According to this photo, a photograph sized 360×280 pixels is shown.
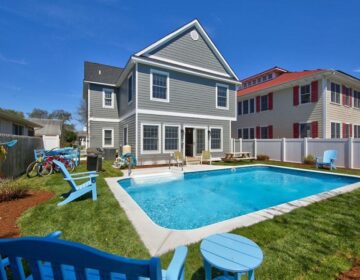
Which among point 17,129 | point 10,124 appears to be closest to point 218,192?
point 10,124

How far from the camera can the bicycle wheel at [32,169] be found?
28.6 feet

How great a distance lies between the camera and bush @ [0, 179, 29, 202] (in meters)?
5.43

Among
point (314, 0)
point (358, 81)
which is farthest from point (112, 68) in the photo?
point (358, 81)

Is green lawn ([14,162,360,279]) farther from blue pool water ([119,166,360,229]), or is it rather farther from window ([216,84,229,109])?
window ([216,84,229,109])

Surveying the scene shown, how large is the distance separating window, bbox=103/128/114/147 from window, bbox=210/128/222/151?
341 inches

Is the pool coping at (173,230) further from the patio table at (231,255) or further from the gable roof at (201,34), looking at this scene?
the gable roof at (201,34)

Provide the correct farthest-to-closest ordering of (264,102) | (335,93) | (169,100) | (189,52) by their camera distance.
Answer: (264,102) → (335,93) → (189,52) → (169,100)

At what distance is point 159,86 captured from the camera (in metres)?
12.8

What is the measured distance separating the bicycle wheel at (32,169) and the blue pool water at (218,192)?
4215mm

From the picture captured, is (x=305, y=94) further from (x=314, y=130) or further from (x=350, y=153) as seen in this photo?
(x=350, y=153)

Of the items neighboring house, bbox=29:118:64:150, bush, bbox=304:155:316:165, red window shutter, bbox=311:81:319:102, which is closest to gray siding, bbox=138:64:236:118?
bush, bbox=304:155:316:165

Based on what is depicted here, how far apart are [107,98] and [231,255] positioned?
17.0 meters

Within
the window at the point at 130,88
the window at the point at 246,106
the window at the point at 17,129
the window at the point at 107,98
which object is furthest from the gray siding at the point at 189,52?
the window at the point at 17,129

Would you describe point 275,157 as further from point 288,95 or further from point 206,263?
point 206,263
